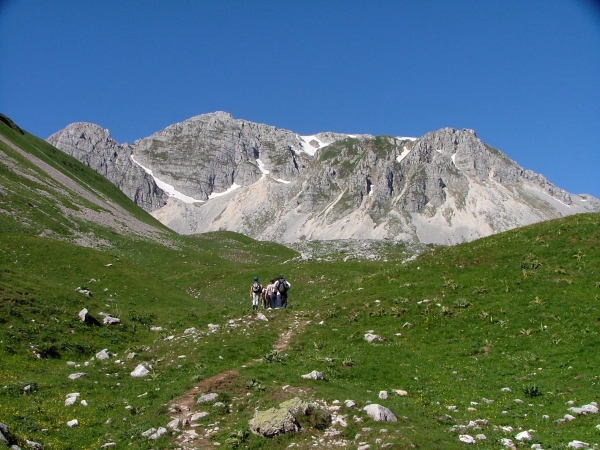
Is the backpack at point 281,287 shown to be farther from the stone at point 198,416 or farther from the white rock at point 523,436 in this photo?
the white rock at point 523,436

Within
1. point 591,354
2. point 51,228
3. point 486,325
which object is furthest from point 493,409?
point 51,228

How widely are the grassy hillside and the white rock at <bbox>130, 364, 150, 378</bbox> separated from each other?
0.28 metres

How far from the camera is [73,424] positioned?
15609 millimetres

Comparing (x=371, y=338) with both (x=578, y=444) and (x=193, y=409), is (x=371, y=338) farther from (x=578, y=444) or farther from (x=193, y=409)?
(x=578, y=444)

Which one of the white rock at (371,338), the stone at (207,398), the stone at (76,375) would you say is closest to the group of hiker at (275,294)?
the white rock at (371,338)

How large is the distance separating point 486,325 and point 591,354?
229 inches

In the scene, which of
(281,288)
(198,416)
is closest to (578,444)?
(198,416)

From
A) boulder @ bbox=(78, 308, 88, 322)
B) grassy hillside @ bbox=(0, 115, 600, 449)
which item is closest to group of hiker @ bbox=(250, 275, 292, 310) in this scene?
grassy hillside @ bbox=(0, 115, 600, 449)

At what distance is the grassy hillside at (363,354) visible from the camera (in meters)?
15.3

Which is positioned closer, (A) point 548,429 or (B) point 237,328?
(A) point 548,429

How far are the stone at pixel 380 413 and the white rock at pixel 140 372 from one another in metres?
10.8

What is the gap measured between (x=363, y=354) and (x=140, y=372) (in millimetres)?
10848

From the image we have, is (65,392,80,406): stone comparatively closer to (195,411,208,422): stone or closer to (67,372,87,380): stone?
(67,372,87,380): stone

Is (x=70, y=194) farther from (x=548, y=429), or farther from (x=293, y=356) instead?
(x=548, y=429)
